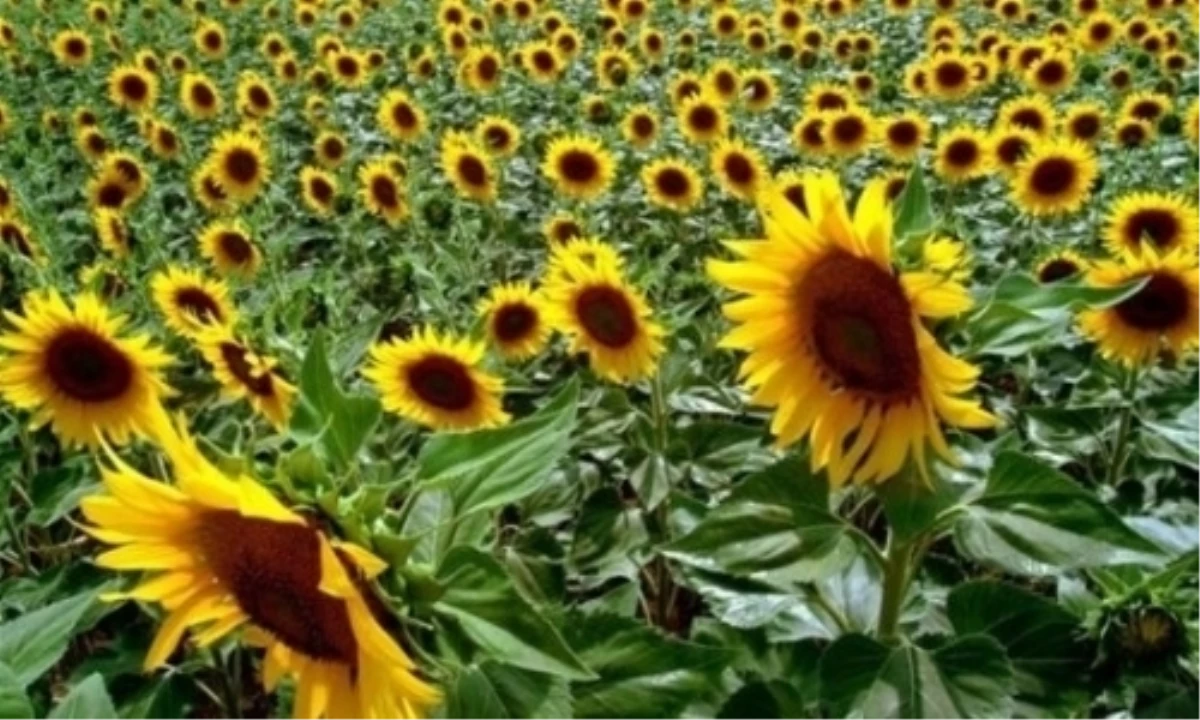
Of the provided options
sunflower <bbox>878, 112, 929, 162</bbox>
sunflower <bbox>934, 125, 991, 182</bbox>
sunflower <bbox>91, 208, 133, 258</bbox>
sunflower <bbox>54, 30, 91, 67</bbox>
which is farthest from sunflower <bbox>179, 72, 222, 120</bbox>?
sunflower <bbox>934, 125, 991, 182</bbox>

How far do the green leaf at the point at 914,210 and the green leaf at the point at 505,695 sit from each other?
1.44ft

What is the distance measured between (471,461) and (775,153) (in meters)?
3.82

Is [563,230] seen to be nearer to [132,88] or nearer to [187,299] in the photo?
[187,299]

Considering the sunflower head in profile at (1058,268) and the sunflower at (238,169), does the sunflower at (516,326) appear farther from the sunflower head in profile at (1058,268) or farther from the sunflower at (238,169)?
the sunflower at (238,169)

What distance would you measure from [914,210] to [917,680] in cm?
37

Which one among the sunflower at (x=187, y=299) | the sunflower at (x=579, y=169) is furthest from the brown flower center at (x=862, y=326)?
the sunflower at (x=579, y=169)

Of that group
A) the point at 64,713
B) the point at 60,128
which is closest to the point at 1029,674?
the point at 64,713

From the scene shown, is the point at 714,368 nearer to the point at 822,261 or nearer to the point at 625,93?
the point at 822,261

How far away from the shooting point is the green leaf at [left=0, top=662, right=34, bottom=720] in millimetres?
984

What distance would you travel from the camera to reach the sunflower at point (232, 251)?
356cm

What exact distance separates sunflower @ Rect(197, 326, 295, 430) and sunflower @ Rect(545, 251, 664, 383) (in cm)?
47

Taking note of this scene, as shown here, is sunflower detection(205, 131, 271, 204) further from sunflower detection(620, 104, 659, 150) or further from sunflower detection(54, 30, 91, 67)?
sunflower detection(54, 30, 91, 67)

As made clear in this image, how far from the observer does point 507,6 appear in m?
6.39

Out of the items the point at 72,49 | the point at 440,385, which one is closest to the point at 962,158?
the point at 440,385
